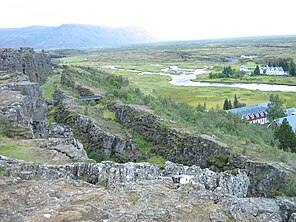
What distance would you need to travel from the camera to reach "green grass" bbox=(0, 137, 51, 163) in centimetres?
2290

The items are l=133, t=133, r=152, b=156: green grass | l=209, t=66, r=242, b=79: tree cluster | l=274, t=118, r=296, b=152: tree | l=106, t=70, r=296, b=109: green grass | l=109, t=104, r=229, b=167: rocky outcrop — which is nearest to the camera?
l=109, t=104, r=229, b=167: rocky outcrop

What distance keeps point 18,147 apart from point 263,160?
65.7 ft

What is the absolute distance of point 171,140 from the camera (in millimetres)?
38938

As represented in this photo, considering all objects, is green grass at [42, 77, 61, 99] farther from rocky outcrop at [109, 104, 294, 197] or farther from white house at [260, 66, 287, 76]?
white house at [260, 66, 287, 76]

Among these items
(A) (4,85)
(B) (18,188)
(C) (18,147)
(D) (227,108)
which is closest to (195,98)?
(D) (227,108)

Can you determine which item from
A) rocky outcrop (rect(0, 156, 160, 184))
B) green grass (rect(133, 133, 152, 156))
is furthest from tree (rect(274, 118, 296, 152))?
rocky outcrop (rect(0, 156, 160, 184))

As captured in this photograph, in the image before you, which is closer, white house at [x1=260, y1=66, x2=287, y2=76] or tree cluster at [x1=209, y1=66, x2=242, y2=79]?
tree cluster at [x1=209, y1=66, x2=242, y2=79]

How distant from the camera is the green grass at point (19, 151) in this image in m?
22.9

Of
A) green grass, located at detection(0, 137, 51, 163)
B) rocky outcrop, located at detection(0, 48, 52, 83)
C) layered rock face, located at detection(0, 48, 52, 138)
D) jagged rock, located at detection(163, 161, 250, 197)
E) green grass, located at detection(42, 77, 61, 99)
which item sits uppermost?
rocky outcrop, located at detection(0, 48, 52, 83)

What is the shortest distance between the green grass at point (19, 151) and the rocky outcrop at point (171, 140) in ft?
56.0

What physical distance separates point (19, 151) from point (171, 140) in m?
18.4

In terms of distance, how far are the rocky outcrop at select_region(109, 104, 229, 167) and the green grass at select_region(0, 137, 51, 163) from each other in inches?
672

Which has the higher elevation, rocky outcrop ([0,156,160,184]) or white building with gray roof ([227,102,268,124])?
rocky outcrop ([0,156,160,184])

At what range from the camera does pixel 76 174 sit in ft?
69.5
